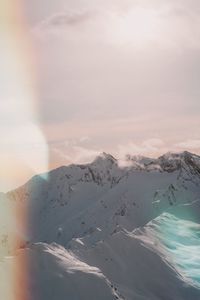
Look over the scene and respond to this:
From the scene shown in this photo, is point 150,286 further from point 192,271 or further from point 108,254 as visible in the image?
point 192,271

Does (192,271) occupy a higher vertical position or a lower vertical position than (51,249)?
lower

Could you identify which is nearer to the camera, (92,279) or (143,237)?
(92,279)

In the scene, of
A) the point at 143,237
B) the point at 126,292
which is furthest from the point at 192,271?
the point at 126,292

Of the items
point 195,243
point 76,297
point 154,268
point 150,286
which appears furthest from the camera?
point 195,243

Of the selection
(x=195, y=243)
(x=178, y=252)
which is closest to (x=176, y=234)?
(x=195, y=243)

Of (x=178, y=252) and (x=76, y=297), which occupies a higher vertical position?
(x=76, y=297)

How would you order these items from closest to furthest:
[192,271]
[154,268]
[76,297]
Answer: [76,297] < [154,268] < [192,271]

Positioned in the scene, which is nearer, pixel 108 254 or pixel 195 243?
pixel 108 254

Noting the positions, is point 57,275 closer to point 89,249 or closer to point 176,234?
point 89,249

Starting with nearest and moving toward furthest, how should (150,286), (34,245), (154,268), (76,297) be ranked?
(76,297) < (34,245) < (150,286) < (154,268)
